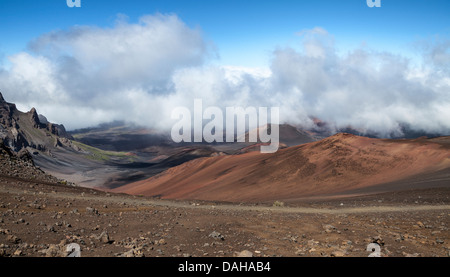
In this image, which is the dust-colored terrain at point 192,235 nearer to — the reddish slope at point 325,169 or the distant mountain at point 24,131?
the reddish slope at point 325,169

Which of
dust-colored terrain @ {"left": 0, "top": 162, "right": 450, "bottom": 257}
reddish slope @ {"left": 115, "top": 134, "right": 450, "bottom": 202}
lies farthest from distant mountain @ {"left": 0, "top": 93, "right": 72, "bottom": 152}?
dust-colored terrain @ {"left": 0, "top": 162, "right": 450, "bottom": 257}

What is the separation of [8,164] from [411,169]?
35.1m

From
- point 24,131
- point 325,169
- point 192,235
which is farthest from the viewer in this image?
point 24,131

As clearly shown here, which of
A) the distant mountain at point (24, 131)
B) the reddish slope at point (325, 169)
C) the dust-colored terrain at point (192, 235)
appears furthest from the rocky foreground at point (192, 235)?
the distant mountain at point (24, 131)

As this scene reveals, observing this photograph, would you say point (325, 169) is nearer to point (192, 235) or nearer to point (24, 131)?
point (192, 235)

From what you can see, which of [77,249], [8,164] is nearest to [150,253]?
[77,249]

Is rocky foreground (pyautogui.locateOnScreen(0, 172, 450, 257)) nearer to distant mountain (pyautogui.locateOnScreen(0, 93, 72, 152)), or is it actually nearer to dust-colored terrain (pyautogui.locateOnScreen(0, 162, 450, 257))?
dust-colored terrain (pyautogui.locateOnScreen(0, 162, 450, 257))

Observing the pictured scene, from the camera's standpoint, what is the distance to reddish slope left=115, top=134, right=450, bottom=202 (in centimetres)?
3447

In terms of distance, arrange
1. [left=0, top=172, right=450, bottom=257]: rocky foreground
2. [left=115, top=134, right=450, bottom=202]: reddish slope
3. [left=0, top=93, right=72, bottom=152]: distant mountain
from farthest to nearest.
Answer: [left=0, top=93, right=72, bottom=152]: distant mountain → [left=115, top=134, right=450, bottom=202]: reddish slope → [left=0, top=172, right=450, bottom=257]: rocky foreground

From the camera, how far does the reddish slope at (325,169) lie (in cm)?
3447

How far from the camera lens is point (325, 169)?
39.3 meters

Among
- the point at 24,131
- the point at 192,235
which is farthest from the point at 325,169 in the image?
the point at 24,131
